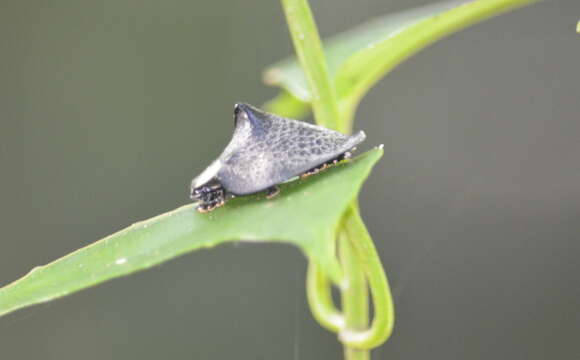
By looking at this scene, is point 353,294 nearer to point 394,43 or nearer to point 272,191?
point 272,191

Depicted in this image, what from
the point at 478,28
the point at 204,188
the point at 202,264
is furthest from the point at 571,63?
the point at 204,188

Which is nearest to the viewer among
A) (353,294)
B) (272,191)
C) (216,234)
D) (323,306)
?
(216,234)

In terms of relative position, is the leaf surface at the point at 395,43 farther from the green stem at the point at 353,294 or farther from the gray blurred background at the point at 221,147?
the gray blurred background at the point at 221,147

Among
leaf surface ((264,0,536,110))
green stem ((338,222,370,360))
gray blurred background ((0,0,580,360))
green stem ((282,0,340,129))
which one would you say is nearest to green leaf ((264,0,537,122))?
leaf surface ((264,0,536,110))

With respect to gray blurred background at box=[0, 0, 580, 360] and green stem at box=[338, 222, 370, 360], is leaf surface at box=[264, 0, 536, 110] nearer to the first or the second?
green stem at box=[338, 222, 370, 360]

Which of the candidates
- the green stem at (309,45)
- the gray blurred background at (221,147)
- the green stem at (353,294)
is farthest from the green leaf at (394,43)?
the gray blurred background at (221,147)

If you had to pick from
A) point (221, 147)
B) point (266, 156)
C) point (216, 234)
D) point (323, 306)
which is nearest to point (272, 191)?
point (266, 156)

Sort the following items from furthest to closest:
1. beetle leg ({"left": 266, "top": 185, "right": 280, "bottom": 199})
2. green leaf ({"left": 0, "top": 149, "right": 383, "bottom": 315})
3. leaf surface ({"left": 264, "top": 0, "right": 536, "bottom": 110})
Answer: leaf surface ({"left": 264, "top": 0, "right": 536, "bottom": 110}) → beetle leg ({"left": 266, "top": 185, "right": 280, "bottom": 199}) → green leaf ({"left": 0, "top": 149, "right": 383, "bottom": 315})
